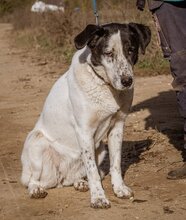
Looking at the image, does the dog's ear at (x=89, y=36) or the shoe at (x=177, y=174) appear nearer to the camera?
the dog's ear at (x=89, y=36)

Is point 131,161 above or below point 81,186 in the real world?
below

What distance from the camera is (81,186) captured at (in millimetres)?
5418

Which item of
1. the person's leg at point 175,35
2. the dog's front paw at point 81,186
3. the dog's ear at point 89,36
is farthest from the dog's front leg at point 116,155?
the dog's ear at point 89,36

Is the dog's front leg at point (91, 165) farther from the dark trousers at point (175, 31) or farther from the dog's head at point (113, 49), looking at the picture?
the dark trousers at point (175, 31)

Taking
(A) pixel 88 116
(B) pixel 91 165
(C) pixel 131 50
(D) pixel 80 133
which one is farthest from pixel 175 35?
(B) pixel 91 165

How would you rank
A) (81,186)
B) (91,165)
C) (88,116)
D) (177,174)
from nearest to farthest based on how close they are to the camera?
1. (88,116)
2. (91,165)
3. (81,186)
4. (177,174)

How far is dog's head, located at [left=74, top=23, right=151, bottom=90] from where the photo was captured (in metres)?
4.72

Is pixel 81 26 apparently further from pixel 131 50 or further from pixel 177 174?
pixel 131 50

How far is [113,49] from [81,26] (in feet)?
36.3

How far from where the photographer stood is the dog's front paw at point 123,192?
515cm

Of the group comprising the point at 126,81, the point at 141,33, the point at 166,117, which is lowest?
the point at 166,117

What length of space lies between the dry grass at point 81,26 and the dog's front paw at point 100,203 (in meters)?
6.77

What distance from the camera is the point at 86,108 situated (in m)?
4.98

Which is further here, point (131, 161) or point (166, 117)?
point (166, 117)
